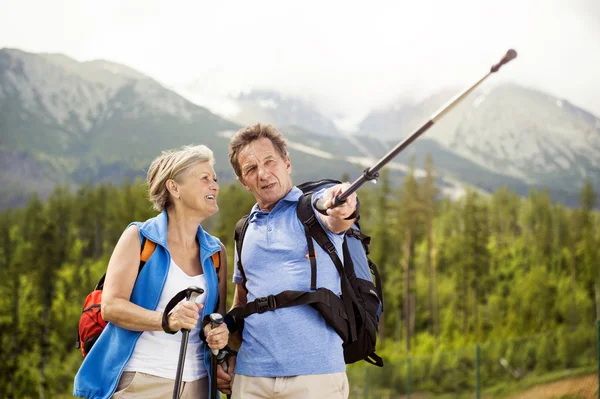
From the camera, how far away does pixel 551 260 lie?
71.3 meters

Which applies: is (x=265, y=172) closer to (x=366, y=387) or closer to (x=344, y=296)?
(x=344, y=296)

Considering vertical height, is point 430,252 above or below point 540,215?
below

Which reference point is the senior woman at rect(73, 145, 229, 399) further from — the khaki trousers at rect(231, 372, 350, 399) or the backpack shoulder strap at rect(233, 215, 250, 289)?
the khaki trousers at rect(231, 372, 350, 399)

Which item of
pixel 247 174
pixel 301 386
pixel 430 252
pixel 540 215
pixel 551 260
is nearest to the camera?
pixel 301 386

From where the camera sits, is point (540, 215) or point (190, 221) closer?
point (190, 221)

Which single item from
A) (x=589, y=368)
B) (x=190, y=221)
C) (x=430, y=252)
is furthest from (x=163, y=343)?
(x=430, y=252)

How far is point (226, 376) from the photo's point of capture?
10.5ft

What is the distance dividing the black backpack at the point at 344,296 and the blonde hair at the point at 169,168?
1.24 ft

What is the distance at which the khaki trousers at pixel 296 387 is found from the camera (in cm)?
289

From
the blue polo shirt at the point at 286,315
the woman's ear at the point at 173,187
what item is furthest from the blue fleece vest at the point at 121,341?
the blue polo shirt at the point at 286,315

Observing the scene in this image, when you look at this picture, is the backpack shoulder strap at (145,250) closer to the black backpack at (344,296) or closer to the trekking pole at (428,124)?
the black backpack at (344,296)

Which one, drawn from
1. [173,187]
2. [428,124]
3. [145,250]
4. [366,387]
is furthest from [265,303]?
[366,387]

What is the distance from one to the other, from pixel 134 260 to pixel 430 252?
207ft

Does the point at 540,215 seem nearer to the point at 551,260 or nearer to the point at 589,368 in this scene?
the point at 551,260
